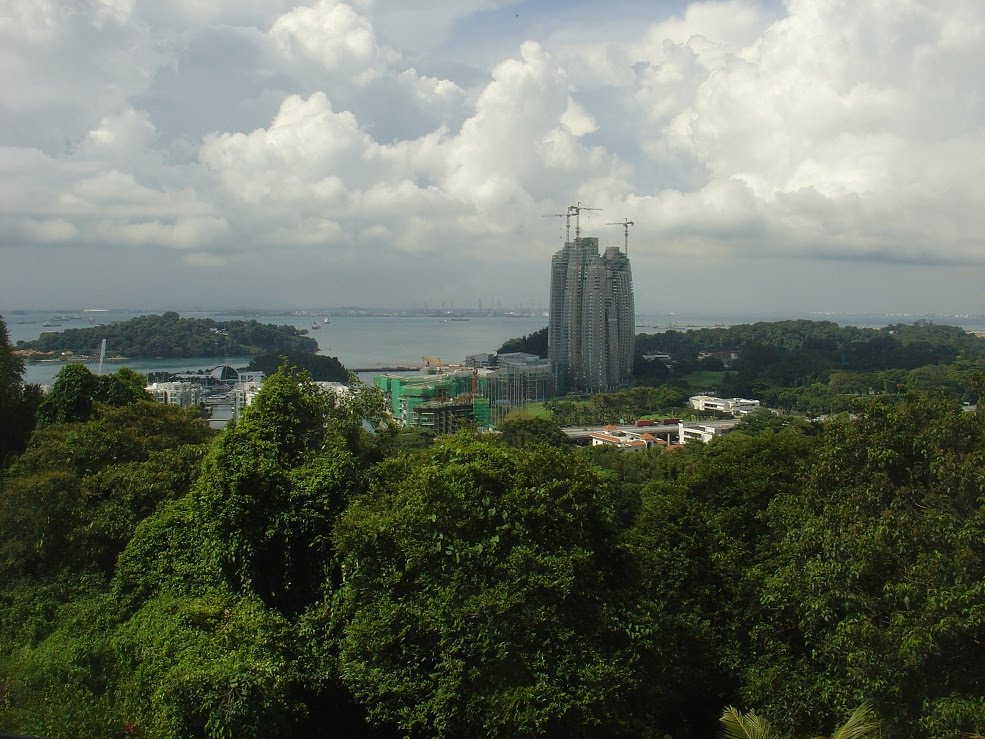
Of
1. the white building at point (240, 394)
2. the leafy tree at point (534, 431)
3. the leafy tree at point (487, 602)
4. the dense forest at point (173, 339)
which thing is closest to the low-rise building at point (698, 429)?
the leafy tree at point (534, 431)

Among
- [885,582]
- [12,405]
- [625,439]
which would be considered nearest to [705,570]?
[885,582]

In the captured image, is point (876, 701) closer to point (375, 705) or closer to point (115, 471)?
point (375, 705)

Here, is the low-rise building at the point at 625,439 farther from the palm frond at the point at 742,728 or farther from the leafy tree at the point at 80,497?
the palm frond at the point at 742,728

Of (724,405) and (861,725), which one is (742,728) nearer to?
(861,725)

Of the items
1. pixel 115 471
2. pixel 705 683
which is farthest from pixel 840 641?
pixel 115 471

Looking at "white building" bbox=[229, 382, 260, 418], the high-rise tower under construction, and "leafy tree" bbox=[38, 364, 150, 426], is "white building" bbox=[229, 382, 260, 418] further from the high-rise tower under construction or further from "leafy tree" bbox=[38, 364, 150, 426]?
the high-rise tower under construction
